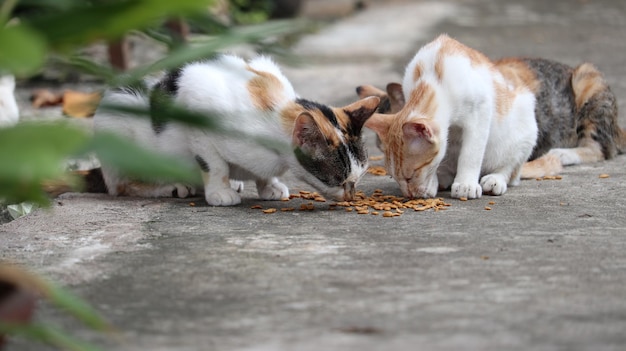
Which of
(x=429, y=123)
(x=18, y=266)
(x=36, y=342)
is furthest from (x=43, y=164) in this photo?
(x=429, y=123)

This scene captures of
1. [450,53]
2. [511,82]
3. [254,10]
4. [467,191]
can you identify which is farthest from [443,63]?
[254,10]

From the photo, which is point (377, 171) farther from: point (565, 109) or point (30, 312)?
point (30, 312)

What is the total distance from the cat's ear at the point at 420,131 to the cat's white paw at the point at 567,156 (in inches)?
55.6

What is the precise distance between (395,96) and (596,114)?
4.63ft

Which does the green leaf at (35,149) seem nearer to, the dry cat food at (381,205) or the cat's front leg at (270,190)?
the dry cat food at (381,205)

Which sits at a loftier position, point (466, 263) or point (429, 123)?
point (429, 123)

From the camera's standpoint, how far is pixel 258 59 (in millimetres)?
4969

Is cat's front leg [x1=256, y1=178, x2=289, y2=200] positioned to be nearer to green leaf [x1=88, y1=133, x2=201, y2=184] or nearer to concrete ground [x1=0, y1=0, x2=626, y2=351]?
concrete ground [x1=0, y1=0, x2=626, y2=351]

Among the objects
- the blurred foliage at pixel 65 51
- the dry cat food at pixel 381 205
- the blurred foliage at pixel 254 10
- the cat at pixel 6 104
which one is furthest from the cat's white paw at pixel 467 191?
the blurred foliage at pixel 254 10

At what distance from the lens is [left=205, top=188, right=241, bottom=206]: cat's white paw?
15.4 ft

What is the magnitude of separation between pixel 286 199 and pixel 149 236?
3.83 feet

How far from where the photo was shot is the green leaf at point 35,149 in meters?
1.87

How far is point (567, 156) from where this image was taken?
5777 millimetres

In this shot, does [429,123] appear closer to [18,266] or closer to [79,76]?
[18,266]
